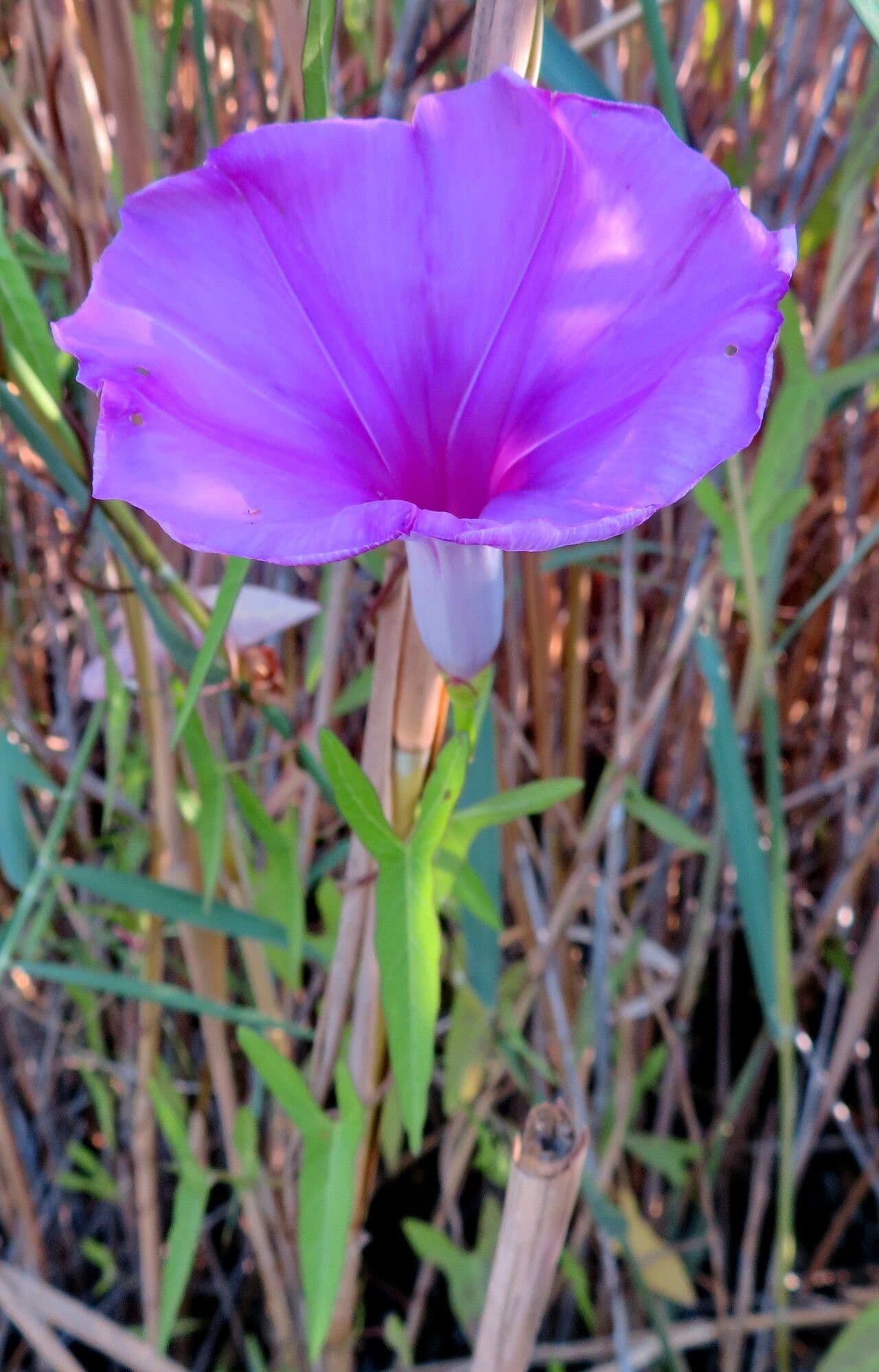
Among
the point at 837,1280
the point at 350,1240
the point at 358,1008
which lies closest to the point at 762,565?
the point at 358,1008

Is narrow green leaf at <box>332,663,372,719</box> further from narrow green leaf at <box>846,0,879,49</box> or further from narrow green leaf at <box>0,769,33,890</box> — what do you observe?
narrow green leaf at <box>846,0,879,49</box>

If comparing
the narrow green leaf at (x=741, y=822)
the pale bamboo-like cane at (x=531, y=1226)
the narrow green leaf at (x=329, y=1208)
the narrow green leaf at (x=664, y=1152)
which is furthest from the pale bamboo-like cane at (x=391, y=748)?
the narrow green leaf at (x=664, y=1152)

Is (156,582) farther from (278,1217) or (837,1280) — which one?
(837,1280)

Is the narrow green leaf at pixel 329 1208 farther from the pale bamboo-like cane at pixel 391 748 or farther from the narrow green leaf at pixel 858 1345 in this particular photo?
the narrow green leaf at pixel 858 1345

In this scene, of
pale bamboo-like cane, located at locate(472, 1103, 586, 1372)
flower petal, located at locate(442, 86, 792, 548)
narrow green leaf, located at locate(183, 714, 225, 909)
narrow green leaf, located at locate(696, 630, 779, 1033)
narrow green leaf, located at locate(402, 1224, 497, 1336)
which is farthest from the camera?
narrow green leaf, located at locate(402, 1224, 497, 1336)

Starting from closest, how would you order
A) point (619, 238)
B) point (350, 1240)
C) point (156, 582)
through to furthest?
point (619, 238), point (156, 582), point (350, 1240)

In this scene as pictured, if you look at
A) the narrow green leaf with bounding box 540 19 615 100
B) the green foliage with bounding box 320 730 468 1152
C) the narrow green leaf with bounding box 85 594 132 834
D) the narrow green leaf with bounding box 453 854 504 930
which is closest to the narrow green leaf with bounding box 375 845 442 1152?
the green foliage with bounding box 320 730 468 1152
